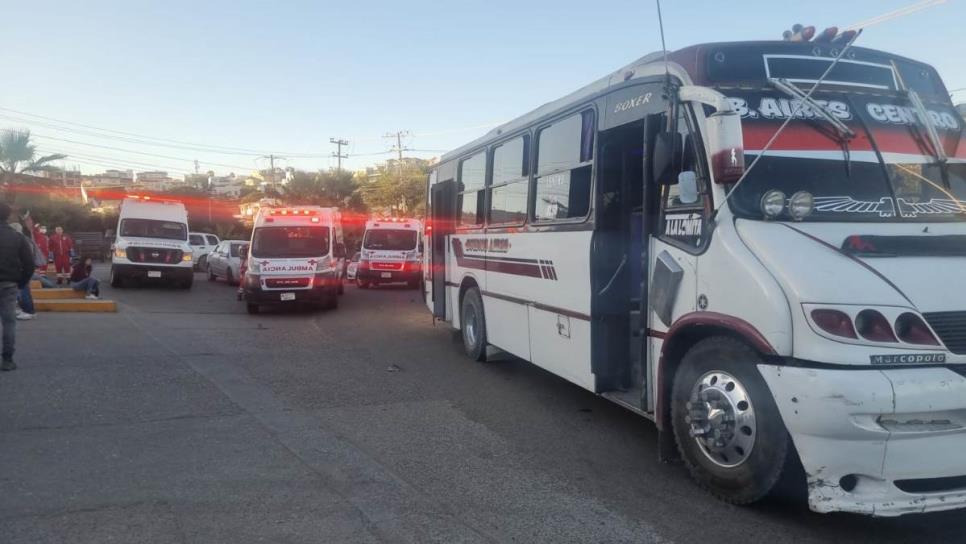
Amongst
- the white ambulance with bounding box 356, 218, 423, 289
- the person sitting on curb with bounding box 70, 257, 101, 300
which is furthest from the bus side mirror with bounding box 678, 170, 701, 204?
the white ambulance with bounding box 356, 218, 423, 289

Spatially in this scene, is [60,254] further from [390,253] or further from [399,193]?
[399,193]

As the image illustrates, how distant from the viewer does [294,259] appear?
15.2 meters

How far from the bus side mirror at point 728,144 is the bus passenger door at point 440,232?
21.2 ft

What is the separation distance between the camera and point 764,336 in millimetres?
4078

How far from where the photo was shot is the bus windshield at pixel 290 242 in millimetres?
15570

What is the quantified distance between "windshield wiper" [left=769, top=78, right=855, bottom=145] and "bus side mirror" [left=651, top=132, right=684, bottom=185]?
2.59ft

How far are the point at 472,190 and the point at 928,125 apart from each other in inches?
231

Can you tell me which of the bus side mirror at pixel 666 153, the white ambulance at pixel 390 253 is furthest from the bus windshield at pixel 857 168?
the white ambulance at pixel 390 253

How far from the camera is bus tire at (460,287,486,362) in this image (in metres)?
9.51

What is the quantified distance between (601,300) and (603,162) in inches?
47.8

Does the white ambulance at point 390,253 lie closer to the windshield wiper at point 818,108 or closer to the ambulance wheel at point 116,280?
the ambulance wheel at point 116,280

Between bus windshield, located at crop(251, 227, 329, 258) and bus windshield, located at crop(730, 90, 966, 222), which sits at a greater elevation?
bus windshield, located at crop(730, 90, 966, 222)

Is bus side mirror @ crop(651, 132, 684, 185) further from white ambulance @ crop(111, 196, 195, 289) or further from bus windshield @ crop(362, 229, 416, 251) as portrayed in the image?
white ambulance @ crop(111, 196, 195, 289)

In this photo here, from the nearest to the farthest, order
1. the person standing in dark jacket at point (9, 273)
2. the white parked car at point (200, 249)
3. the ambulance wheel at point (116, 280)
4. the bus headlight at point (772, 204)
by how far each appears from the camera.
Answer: the bus headlight at point (772, 204) → the person standing in dark jacket at point (9, 273) → the ambulance wheel at point (116, 280) → the white parked car at point (200, 249)
